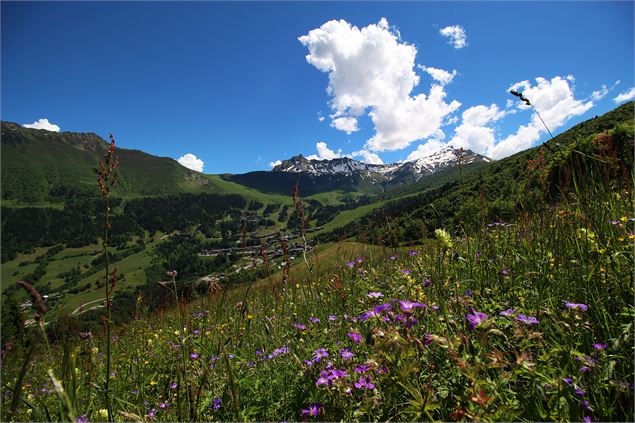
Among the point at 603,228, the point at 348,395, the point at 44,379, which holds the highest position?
the point at 603,228

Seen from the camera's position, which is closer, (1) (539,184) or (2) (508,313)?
(2) (508,313)

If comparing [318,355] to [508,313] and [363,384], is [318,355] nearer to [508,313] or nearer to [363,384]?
[363,384]

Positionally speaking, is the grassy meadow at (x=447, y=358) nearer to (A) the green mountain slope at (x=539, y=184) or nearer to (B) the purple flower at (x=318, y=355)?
(B) the purple flower at (x=318, y=355)

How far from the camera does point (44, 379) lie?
6.13 meters

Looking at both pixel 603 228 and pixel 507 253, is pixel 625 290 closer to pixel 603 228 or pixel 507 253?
pixel 603 228

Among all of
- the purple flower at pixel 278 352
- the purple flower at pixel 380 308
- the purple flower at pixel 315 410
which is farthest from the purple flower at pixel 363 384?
the purple flower at pixel 278 352

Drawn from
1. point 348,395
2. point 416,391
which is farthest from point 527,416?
point 348,395

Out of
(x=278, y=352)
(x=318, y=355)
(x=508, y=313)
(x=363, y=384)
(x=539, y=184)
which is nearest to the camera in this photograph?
(x=363, y=384)

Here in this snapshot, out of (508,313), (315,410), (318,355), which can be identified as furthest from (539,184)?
(315,410)

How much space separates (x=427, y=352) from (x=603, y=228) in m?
2.63

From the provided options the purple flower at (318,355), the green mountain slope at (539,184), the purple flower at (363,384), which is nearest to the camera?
the purple flower at (363,384)

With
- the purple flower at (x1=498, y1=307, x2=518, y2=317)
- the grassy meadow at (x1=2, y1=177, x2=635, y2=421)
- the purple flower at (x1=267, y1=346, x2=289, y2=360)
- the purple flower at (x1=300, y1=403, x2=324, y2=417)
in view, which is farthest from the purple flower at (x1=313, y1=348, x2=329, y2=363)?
the purple flower at (x1=498, y1=307, x2=518, y2=317)

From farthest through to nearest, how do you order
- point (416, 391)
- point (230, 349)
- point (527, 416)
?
point (230, 349)
point (527, 416)
point (416, 391)

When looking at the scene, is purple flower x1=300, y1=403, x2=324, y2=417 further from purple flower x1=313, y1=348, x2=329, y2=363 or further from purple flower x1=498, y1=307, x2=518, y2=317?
purple flower x1=498, y1=307, x2=518, y2=317
